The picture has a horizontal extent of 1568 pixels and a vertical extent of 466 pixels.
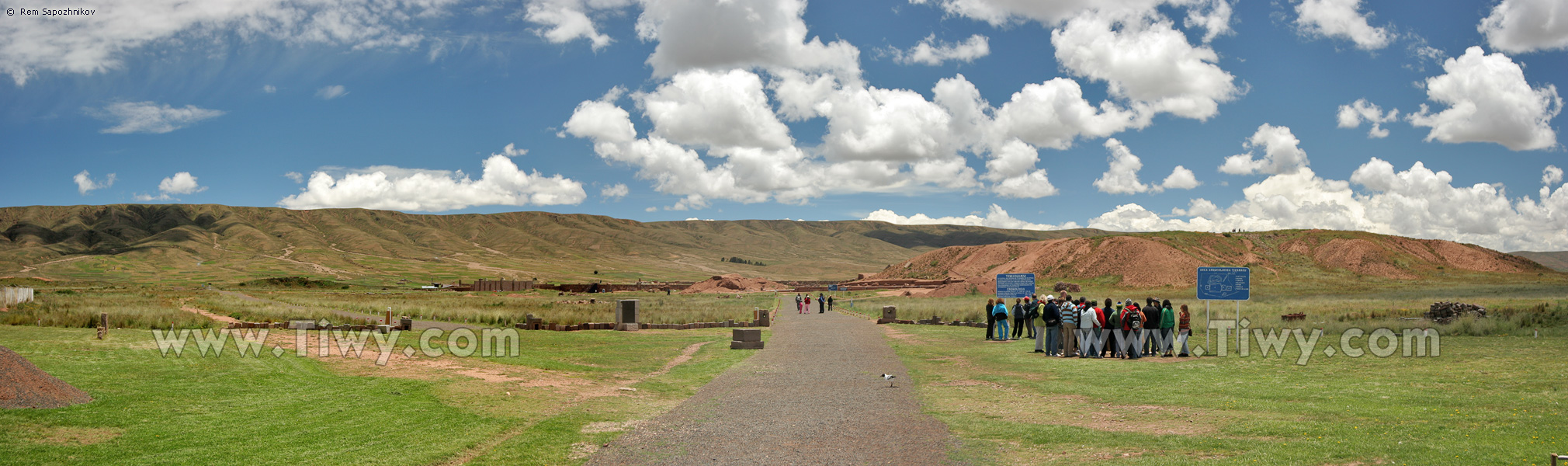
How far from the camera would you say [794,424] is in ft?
34.5

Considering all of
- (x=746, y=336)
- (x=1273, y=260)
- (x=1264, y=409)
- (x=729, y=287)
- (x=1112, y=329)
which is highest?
(x=1273, y=260)

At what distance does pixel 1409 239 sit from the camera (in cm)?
10194

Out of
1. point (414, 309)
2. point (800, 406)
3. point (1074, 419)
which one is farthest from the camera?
point (414, 309)

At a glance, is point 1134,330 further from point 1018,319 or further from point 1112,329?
point 1018,319

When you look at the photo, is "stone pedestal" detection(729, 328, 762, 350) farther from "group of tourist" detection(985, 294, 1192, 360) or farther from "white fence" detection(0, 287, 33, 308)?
"white fence" detection(0, 287, 33, 308)

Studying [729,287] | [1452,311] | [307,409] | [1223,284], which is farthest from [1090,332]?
[729,287]

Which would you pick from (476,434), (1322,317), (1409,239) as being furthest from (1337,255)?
(476,434)

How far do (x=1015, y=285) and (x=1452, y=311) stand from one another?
1493 centimetres

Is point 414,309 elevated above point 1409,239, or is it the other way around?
point 1409,239

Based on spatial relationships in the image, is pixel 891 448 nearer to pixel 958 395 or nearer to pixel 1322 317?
pixel 958 395

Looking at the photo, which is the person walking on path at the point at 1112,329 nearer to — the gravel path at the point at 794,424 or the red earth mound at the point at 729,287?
the gravel path at the point at 794,424

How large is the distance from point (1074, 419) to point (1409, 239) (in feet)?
388

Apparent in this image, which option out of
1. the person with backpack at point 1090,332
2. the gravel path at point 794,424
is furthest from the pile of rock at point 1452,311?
the gravel path at point 794,424

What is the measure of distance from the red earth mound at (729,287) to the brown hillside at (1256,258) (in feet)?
85.9
